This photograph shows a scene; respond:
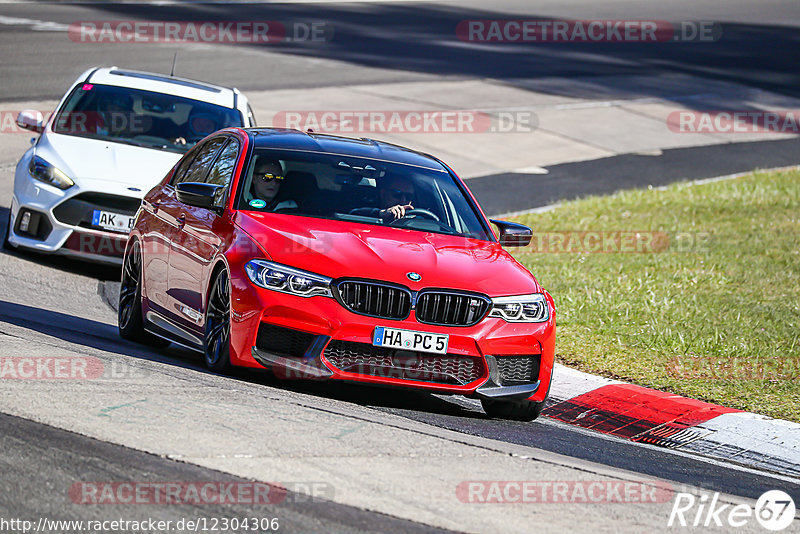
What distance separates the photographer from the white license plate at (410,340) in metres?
7.06

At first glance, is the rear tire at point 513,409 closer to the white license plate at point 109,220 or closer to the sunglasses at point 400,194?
the sunglasses at point 400,194

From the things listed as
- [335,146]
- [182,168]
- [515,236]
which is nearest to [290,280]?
[335,146]

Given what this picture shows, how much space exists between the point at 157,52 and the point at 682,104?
11615 millimetres

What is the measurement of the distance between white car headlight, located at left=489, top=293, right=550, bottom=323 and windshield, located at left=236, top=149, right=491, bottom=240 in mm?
918

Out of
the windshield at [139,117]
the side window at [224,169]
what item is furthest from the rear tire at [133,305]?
the windshield at [139,117]

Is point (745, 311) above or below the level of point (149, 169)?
below

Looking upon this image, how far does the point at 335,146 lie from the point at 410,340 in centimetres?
215

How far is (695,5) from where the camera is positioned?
52156 mm

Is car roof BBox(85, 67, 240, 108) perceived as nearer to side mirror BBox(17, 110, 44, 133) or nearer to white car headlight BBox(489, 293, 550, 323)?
side mirror BBox(17, 110, 44, 133)

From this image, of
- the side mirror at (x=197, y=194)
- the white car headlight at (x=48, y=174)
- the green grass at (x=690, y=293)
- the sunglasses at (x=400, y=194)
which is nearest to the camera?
the side mirror at (x=197, y=194)

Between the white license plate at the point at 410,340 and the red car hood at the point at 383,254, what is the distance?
0.28 m

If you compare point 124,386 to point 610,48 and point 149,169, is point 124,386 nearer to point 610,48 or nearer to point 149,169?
point 149,169

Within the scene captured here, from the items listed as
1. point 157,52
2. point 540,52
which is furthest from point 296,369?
point 540,52

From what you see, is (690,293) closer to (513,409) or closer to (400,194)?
(400,194)
